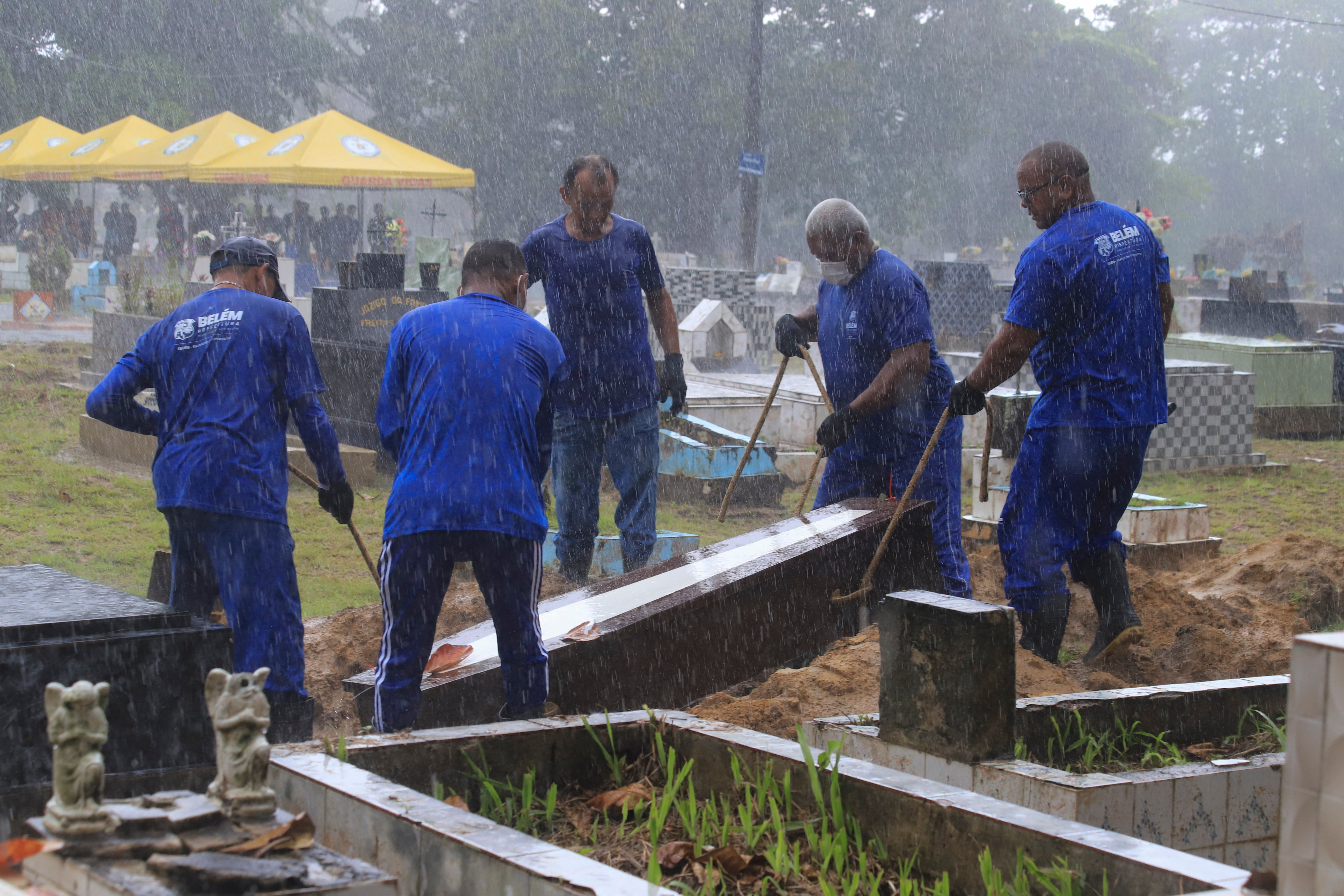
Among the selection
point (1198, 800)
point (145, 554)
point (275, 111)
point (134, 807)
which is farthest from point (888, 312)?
point (275, 111)

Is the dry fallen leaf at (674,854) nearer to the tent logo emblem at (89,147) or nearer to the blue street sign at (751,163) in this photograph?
the blue street sign at (751,163)

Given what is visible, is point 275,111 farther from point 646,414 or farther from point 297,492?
point 646,414

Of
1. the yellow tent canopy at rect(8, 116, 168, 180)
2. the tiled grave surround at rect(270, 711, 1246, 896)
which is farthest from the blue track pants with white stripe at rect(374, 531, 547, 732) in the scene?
the yellow tent canopy at rect(8, 116, 168, 180)

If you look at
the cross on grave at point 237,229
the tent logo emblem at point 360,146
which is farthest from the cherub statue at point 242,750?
the cross on grave at point 237,229

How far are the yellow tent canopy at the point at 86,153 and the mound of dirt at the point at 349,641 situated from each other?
63.8 feet

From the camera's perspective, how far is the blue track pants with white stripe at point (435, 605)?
387 cm

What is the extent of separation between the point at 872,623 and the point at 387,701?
2.12m

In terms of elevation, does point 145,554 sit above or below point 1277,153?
below

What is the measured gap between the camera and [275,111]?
139 ft

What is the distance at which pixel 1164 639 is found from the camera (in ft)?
19.3

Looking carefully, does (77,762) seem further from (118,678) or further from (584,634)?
(584,634)

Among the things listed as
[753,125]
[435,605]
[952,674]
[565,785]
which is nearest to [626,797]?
[565,785]

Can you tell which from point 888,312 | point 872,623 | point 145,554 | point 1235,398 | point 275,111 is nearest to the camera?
point 872,623

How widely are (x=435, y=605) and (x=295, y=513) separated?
556 cm
